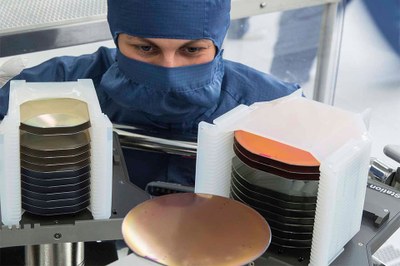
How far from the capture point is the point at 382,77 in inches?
126

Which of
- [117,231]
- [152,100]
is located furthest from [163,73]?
[117,231]

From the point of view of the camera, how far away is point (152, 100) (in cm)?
107

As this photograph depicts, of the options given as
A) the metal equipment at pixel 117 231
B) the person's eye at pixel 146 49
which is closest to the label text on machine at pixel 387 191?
the metal equipment at pixel 117 231

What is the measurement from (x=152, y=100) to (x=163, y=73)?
0.20 feet

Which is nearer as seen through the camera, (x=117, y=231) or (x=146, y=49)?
(x=117, y=231)

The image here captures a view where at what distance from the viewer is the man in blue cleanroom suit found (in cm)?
104

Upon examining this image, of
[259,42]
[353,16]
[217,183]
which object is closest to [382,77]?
[353,16]

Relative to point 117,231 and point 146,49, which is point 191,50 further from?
point 117,231

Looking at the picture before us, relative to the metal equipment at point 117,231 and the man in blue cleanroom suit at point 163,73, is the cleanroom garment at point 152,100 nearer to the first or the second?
the man in blue cleanroom suit at point 163,73

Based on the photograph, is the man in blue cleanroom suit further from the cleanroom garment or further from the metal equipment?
the metal equipment

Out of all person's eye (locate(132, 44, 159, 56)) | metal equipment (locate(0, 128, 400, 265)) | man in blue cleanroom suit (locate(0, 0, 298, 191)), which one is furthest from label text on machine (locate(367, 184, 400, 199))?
person's eye (locate(132, 44, 159, 56))

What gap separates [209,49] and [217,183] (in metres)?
0.45

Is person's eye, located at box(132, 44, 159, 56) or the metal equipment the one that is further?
person's eye, located at box(132, 44, 159, 56)

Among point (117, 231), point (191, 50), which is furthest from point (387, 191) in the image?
point (191, 50)
